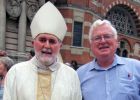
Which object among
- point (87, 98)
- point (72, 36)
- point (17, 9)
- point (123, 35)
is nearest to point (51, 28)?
point (87, 98)

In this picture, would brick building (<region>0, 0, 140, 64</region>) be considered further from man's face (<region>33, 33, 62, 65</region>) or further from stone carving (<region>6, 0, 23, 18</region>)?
man's face (<region>33, 33, 62, 65</region>)

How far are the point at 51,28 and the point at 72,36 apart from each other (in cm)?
2099

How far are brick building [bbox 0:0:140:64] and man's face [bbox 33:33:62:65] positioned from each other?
14.7 m

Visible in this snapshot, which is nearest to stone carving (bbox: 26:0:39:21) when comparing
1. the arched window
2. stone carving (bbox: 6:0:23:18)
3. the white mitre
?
stone carving (bbox: 6:0:23:18)

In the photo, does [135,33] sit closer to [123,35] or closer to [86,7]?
[123,35]

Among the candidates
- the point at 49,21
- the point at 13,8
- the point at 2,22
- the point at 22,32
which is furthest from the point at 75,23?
the point at 49,21

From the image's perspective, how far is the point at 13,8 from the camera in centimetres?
1989

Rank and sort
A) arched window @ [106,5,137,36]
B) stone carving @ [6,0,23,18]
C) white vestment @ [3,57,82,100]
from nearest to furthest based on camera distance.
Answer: white vestment @ [3,57,82,100], stone carving @ [6,0,23,18], arched window @ [106,5,137,36]

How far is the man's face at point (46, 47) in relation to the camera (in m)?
3.96

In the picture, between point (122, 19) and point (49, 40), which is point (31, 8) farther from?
point (49, 40)

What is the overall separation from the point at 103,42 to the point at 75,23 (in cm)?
2134

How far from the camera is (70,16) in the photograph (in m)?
25.1

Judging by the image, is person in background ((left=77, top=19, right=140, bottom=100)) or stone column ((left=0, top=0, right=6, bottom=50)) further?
stone column ((left=0, top=0, right=6, bottom=50))

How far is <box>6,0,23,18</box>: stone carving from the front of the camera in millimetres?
19828
